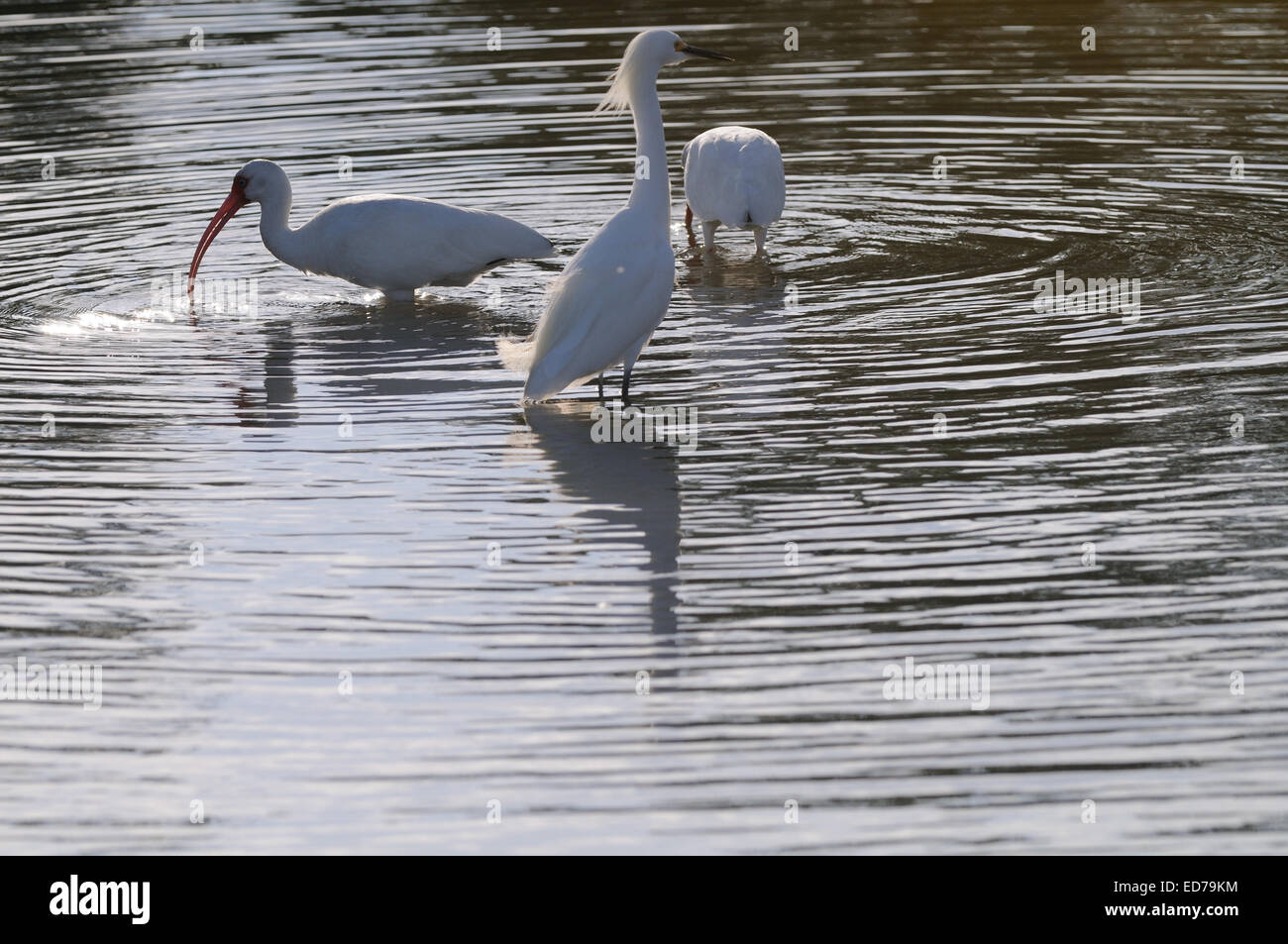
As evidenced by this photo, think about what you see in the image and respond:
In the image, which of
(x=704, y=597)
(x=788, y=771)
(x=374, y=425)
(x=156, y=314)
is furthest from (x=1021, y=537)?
(x=156, y=314)

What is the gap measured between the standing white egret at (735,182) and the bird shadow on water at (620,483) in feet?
9.75

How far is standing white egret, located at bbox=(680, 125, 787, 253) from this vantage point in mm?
12398

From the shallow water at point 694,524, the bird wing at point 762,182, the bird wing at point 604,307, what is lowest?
the shallow water at point 694,524

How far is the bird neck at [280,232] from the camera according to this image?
40.1 ft

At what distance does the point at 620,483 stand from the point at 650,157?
1948 mm

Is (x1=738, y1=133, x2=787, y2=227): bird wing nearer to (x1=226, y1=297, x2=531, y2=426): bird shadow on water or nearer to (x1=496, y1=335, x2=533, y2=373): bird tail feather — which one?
(x1=226, y1=297, x2=531, y2=426): bird shadow on water

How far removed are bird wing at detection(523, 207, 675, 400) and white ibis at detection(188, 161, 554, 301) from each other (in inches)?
96.1

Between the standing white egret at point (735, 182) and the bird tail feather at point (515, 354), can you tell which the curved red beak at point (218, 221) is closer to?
the standing white egret at point (735, 182)

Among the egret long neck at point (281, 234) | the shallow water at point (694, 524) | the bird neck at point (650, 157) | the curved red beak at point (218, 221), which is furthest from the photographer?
the curved red beak at point (218, 221)

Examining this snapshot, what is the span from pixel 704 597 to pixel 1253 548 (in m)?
2.08

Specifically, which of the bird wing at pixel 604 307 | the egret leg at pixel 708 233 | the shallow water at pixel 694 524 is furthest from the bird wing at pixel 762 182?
the bird wing at pixel 604 307

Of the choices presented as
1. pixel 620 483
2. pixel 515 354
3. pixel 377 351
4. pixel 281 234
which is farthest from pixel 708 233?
pixel 620 483

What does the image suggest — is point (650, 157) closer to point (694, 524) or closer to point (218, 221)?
point (694, 524)

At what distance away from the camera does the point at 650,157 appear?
952 centimetres
